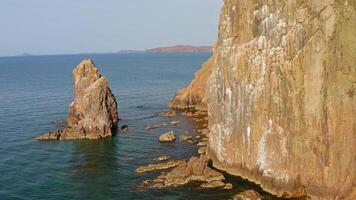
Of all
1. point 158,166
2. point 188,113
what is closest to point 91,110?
point 188,113

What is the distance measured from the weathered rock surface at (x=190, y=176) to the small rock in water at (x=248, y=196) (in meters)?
4.39

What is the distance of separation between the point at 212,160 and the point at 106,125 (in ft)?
106

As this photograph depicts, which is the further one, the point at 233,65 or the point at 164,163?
the point at 164,163

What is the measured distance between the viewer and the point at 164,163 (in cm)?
7394

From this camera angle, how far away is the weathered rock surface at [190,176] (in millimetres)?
64250

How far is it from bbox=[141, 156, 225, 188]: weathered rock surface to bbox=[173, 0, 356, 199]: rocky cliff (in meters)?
3.62

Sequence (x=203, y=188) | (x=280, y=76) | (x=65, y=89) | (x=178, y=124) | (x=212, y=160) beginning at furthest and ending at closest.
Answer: (x=65, y=89)
(x=178, y=124)
(x=212, y=160)
(x=203, y=188)
(x=280, y=76)

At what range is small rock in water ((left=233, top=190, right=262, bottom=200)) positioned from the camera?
57878 mm

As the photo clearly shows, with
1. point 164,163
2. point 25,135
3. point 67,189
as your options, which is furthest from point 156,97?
point 67,189

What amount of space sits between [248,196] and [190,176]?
10.4m

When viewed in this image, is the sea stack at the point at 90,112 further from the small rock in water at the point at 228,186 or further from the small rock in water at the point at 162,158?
the small rock in water at the point at 228,186

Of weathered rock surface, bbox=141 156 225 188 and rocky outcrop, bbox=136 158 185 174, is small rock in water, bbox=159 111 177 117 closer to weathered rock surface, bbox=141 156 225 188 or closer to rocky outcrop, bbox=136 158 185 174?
rocky outcrop, bbox=136 158 185 174

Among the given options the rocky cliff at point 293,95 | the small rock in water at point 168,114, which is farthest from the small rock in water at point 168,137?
the small rock in water at point 168,114

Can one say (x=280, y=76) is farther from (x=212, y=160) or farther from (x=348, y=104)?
(x=212, y=160)
